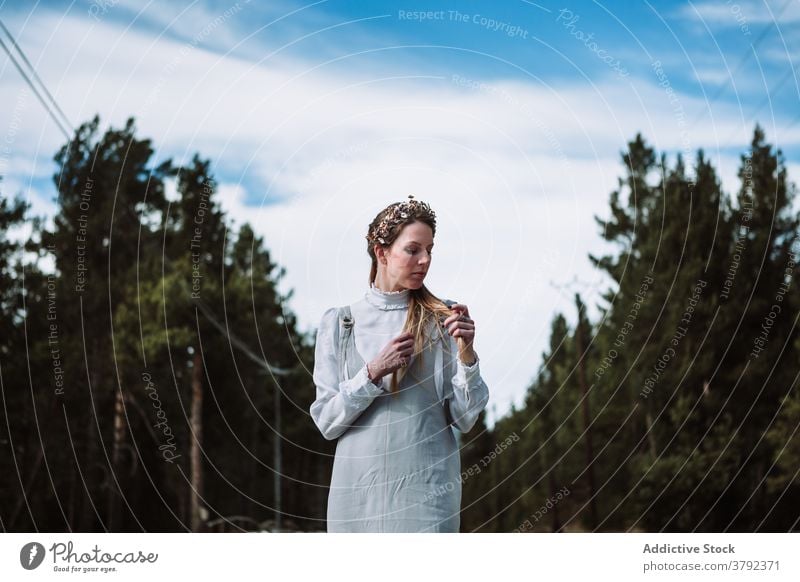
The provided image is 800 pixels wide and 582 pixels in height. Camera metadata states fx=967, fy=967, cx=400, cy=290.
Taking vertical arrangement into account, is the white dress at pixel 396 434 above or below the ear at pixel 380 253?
below

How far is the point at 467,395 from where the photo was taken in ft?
12.4

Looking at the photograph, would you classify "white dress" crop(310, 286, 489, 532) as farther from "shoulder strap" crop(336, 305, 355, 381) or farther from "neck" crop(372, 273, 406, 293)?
"neck" crop(372, 273, 406, 293)

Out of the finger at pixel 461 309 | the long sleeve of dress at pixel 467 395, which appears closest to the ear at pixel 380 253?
the finger at pixel 461 309

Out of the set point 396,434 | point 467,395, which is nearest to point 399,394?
point 396,434

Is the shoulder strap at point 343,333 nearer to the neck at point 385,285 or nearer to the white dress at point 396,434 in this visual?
the white dress at point 396,434

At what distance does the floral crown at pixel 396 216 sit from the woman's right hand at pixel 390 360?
541 mm

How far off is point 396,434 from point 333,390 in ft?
1.04

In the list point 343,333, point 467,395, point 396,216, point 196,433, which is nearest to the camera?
point 467,395

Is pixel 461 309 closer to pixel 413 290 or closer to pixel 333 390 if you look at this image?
pixel 413 290

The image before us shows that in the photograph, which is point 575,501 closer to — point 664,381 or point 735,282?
point 664,381

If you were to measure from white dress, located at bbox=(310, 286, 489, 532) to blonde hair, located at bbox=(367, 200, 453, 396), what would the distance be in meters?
0.05

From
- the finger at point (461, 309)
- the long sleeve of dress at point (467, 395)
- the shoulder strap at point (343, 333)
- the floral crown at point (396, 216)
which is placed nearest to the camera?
the long sleeve of dress at point (467, 395)

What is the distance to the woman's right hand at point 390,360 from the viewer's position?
381cm
